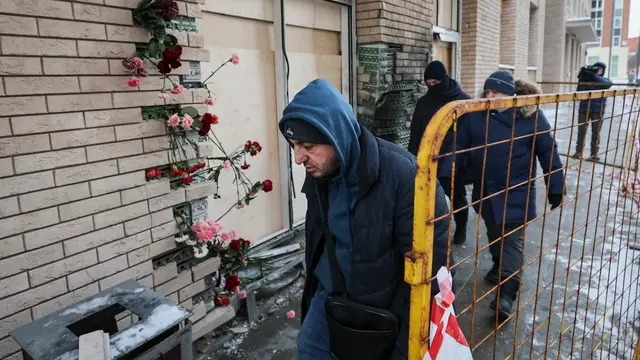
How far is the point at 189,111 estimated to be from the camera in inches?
105

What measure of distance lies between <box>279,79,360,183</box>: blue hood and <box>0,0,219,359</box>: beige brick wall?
3.84 feet

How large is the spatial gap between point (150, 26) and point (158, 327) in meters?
1.57

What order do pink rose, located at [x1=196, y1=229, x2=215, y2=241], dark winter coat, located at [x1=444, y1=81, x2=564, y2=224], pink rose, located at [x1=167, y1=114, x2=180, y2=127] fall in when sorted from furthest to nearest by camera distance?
1. dark winter coat, located at [x1=444, y1=81, x2=564, y2=224]
2. pink rose, located at [x1=196, y1=229, x2=215, y2=241]
3. pink rose, located at [x1=167, y1=114, x2=180, y2=127]

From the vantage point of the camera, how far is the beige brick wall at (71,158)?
6.52 ft

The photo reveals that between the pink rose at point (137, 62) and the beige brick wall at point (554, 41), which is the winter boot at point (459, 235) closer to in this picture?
A: the pink rose at point (137, 62)

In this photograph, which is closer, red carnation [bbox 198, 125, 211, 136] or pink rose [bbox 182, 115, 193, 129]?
pink rose [bbox 182, 115, 193, 129]

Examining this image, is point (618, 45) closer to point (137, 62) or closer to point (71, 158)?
point (137, 62)

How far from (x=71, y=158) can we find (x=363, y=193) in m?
1.48

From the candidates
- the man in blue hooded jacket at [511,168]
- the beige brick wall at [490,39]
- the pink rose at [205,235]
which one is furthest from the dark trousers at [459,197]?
the beige brick wall at [490,39]

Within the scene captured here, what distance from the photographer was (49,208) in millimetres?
2133

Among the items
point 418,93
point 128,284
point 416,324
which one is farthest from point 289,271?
point 418,93

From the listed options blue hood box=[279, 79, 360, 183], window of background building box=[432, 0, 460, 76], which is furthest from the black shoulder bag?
window of background building box=[432, 0, 460, 76]

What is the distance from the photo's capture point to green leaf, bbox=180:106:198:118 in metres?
2.65

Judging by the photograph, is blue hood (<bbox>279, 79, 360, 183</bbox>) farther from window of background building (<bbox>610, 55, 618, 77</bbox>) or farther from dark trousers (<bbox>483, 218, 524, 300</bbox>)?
window of background building (<bbox>610, 55, 618, 77</bbox>)
